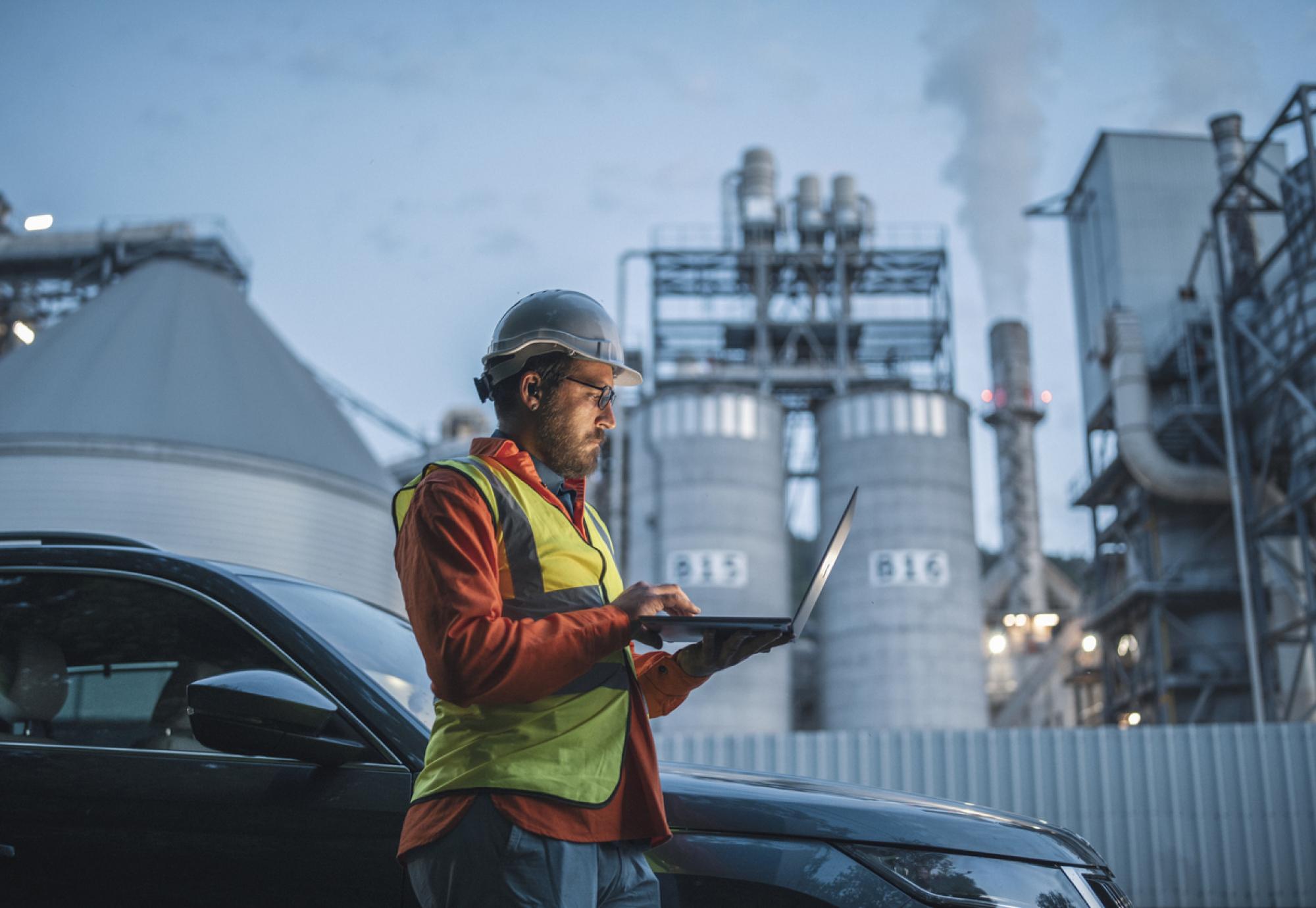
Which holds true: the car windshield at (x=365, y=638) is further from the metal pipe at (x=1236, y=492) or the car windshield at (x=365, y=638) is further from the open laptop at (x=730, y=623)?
the metal pipe at (x=1236, y=492)

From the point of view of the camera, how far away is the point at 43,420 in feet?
81.5

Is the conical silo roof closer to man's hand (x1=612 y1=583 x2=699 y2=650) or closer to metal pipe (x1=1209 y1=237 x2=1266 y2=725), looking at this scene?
metal pipe (x1=1209 y1=237 x2=1266 y2=725)

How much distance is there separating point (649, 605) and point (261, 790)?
107 cm

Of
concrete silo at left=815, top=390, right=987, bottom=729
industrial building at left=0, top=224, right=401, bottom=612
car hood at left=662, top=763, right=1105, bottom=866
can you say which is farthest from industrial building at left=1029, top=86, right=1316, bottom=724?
car hood at left=662, top=763, right=1105, bottom=866

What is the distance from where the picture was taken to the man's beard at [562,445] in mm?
2350

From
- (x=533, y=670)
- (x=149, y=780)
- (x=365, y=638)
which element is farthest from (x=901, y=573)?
(x=533, y=670)

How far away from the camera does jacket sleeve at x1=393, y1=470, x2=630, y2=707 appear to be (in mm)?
1938

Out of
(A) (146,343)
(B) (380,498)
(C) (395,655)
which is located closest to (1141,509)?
(B) (380,498)

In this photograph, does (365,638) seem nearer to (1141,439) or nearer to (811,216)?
(1141,439)

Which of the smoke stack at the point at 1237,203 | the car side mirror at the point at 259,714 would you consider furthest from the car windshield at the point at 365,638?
the smoke stack at the point at 1237,203

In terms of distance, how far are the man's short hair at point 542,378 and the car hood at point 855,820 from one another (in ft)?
2.84

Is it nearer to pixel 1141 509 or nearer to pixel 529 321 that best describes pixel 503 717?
pixel 529 321

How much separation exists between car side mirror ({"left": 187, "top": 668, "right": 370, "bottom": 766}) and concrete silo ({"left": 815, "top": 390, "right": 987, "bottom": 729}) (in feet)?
80.0

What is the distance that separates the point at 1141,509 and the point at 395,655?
28749 millimetres
